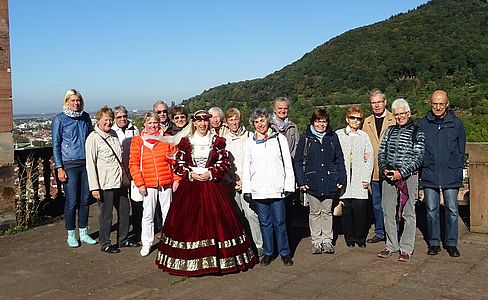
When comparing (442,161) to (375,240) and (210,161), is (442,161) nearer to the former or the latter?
(375,240)

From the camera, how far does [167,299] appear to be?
452 cm

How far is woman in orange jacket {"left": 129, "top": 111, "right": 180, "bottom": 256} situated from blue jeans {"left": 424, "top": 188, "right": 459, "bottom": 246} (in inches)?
106

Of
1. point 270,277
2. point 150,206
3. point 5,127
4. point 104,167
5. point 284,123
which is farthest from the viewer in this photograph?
point 5,127

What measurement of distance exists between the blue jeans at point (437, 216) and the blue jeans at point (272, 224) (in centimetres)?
153

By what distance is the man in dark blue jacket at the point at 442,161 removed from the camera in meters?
5.53

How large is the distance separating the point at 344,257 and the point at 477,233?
1886mm

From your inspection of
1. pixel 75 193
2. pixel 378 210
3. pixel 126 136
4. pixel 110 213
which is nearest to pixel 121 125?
pixel 126 136

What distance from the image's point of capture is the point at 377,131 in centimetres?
626

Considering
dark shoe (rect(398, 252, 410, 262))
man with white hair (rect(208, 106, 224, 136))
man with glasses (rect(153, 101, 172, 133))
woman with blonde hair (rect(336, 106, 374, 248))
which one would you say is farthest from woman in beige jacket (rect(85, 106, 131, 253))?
dark shoe (rect(398, 252, 410, 262))

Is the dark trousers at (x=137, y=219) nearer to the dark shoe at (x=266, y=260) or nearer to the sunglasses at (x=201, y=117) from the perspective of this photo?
the sunglasses at (x=201, y=117)

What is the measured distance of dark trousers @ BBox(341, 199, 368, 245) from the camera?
609 cm

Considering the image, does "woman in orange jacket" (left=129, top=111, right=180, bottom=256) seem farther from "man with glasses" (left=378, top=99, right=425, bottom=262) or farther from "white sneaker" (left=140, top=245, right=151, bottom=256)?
"man with glasses" (left=378, top=99, right=425, bottom=262)

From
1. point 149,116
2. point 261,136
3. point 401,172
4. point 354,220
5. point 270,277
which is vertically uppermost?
point 149,116

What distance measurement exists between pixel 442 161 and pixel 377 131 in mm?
921
